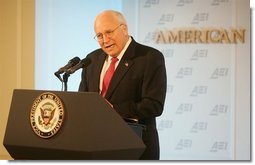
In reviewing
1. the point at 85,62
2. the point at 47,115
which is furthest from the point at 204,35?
the point at 47,115

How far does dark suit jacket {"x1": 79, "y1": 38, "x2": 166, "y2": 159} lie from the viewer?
3309 millimetres

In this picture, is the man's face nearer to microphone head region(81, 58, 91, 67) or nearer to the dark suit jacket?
the dark suit jacket

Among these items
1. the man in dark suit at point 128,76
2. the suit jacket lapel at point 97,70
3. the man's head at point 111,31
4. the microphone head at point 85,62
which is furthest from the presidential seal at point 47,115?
the man's head at point 111,31

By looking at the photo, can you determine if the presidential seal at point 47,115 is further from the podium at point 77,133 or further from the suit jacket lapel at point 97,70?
the suit jacket lapel at point 97,70

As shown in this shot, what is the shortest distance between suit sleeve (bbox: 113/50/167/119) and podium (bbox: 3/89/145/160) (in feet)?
2.87

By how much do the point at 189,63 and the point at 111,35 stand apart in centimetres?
74

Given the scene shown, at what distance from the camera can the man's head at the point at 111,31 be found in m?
3.42

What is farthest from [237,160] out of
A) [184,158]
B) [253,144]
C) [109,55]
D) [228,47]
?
[109,55]

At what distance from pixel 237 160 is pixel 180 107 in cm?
64

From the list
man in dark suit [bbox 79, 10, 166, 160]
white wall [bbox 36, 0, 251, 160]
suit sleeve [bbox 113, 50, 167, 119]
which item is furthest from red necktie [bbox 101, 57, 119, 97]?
white wall [bbox 36, 0, 251, 160]

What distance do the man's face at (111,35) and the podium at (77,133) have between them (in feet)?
3.73

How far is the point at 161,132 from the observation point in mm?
3568

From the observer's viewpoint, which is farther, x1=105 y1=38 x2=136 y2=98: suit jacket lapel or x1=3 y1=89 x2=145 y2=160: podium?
x1=105 y1=38 x2=136 y2=98: suit jacket lapel

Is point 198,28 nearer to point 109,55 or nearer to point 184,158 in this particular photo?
point 109,55
